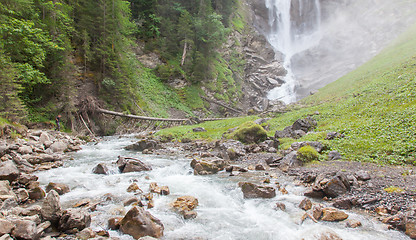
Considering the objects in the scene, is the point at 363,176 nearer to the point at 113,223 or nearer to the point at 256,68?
the point at 113,223

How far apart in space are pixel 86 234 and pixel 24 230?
98cm

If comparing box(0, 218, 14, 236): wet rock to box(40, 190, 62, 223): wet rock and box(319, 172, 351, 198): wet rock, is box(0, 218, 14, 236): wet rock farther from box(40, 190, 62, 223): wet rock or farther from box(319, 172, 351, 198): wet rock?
box(319, 172, 351, 198): wet rock

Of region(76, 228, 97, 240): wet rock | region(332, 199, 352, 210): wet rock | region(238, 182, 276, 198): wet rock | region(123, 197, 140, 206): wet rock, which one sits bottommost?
region(123, 197, 140, 206): wet rock

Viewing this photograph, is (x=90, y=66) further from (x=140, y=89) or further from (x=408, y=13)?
(x=408, y=13)

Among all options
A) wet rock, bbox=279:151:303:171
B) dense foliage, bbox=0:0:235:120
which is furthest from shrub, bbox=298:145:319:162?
dense foliage, bbox=0:0:235:120

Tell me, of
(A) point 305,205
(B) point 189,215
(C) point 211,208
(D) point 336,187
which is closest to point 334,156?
(D) point 336,187

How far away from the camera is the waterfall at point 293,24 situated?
5978cm

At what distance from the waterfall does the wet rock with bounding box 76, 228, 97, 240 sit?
61554 mm

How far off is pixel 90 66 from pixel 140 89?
24.0ft

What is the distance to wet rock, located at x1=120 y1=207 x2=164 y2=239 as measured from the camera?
4301mm

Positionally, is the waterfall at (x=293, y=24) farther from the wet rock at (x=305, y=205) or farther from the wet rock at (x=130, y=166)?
the wet rock at (x=305, y=205)

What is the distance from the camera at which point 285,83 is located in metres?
44.8

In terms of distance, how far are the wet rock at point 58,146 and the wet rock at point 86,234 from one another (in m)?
10.2

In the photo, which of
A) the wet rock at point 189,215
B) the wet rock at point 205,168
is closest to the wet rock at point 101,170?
the wet rock at point 205,168
